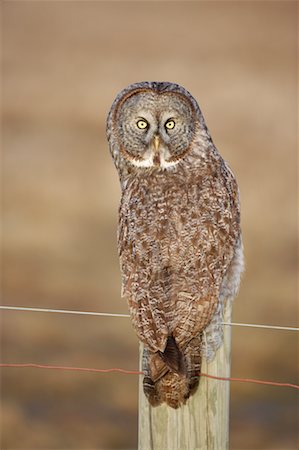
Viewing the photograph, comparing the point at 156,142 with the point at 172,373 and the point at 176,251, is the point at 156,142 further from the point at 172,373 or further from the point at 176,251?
the point at 172,373

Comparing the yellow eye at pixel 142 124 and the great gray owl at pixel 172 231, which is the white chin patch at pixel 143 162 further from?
the yellow eye at pixel 142 124

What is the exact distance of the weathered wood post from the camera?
66.2 inches

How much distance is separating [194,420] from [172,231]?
1.92 ft

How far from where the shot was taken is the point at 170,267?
191cm

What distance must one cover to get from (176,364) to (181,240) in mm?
403

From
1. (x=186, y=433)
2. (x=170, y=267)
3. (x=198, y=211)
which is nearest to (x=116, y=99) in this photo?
(x=198, y=211)

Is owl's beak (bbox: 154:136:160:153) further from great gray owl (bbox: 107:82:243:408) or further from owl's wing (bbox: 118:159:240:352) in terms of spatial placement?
owl's wing (bbox: 118:159:240:352)

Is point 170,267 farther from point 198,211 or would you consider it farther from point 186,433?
point 186,433

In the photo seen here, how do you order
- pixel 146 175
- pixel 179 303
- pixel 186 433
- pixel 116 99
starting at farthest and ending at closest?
1. pixel 116 99
2. pixel 146 175
3. pixel 179 303
4. pixel 186 433

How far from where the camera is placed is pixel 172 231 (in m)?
1.99

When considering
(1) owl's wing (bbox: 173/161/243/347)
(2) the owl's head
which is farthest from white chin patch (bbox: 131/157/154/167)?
(1) owl's wing (bbox: 173/161/243/347)

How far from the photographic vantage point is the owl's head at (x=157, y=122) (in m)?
2.29

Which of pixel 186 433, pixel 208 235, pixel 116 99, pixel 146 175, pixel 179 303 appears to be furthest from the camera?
pixel 116 99

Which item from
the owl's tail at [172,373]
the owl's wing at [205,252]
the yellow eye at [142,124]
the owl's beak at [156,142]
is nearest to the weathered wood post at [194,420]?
the owl's tail at [172,373]
